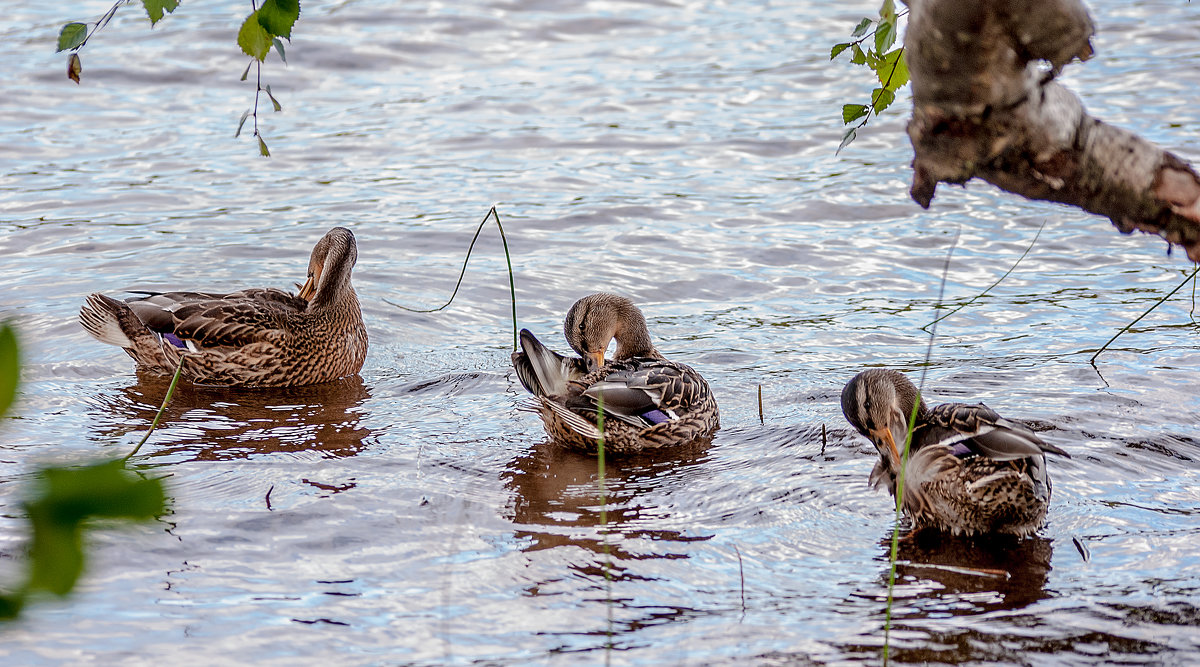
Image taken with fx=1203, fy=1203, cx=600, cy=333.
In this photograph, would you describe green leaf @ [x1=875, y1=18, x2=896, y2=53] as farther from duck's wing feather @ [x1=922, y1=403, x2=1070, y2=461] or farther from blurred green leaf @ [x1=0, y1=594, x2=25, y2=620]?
blurred green leaf @ [x1=0, y1=594, x2=25, y2=620]

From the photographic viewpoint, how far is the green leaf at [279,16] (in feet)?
10.1

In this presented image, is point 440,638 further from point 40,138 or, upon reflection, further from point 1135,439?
point 40,138

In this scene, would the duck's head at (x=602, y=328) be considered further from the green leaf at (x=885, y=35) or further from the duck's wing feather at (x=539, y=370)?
the green leaf at (x=885, y=35)

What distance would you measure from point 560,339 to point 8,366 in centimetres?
751

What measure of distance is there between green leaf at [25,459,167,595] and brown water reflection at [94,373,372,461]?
18.3 feet

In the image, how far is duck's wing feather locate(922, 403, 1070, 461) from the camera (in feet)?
15.9

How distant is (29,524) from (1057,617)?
4.19 m

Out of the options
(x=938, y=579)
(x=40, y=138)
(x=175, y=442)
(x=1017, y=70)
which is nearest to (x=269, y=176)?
(x=40, y=138)

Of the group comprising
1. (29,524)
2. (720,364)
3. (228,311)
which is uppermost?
(29,524)

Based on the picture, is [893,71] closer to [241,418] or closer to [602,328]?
[602,328]

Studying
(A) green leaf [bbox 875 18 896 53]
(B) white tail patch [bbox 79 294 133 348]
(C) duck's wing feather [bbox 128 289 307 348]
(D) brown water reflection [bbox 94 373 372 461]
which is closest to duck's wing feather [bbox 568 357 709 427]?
(D) brown water reflection [bbox 94 373 372 461]

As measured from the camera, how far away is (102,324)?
25.6 feet

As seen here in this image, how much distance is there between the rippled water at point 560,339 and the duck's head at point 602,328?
582 millimetres

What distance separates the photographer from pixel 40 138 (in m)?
12.8
